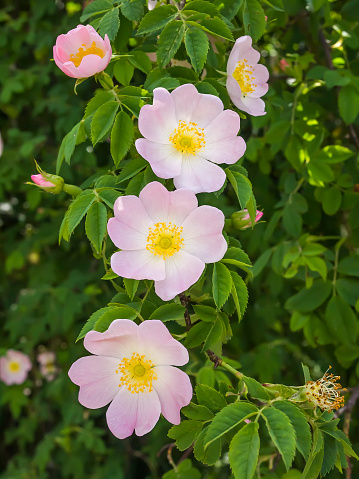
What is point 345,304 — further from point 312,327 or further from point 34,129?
point 34,129

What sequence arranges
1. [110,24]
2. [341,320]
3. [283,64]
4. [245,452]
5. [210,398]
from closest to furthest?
[245,452]
[210,398]
[110,24]
[341,320]
[283,64]

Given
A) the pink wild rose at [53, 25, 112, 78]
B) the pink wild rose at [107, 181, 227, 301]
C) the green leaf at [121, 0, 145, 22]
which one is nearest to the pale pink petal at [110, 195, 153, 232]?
the pink wild rose at [107, 181, 227, 301]

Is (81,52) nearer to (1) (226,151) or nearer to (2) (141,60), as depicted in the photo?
(2) (141,60)

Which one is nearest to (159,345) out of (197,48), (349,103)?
(197,48)

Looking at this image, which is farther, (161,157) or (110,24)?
(110,24)

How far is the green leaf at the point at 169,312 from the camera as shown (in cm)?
80

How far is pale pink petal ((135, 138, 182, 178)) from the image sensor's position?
81 cm

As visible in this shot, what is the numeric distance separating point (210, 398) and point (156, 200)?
28 centimetres

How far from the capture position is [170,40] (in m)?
0.90

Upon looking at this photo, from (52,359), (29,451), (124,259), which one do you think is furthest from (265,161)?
(29,451)

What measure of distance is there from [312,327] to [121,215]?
2.27 ft

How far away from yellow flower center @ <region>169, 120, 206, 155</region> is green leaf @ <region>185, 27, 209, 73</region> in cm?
8

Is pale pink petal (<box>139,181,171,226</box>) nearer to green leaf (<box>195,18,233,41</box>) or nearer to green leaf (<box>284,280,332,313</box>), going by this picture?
green leaf (<box>195,18,233,41</box>)

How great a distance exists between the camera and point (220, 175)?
0.83 m
